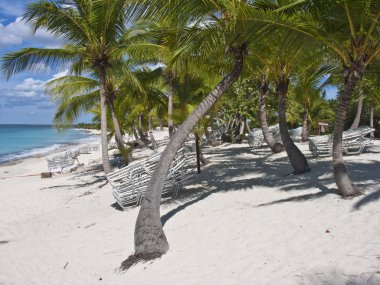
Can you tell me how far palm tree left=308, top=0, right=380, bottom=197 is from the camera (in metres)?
5.58

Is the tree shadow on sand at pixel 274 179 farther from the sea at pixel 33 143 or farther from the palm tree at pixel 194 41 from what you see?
the sea at pixel 33 143

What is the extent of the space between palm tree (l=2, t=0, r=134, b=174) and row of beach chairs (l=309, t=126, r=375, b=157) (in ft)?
21.2

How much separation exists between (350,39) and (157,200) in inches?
163

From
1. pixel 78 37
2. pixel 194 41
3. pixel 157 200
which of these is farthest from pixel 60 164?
pixel 157 200

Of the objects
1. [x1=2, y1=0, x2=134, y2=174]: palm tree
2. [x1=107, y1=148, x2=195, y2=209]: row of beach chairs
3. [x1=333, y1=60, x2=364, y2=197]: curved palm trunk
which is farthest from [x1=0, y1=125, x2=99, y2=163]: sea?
[x1=333, y1=60, x2=364, y2=197]: curved palm trunk

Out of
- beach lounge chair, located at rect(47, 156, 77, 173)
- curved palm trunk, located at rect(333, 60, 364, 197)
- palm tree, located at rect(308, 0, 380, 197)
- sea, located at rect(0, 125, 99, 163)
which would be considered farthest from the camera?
sea, located at rect(0, 125, 99, 163)

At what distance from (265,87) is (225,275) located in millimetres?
10284

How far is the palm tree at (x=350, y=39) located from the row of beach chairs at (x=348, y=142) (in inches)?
193

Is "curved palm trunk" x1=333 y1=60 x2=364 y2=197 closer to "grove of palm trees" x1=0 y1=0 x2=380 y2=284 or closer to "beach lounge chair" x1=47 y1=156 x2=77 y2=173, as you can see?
"grove of palm trees" x1=0 y1=0 x2=380 y2=284

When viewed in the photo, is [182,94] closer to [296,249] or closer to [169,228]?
[169,228]

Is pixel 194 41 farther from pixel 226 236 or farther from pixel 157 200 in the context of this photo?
pixel 226 236

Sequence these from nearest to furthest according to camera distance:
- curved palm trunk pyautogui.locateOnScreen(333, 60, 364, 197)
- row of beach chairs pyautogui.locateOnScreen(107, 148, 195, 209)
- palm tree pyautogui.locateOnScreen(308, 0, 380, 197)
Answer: palm tree pyautogui.locateOnScreen(308, 0, 380, 197), curved palm trunk pyautogui.locateOnScreen(333, 60, 364, 197), row of beach chairs pyautogui.locateOnScreen(107, 148, 195, 209)

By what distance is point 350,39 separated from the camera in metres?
6.14

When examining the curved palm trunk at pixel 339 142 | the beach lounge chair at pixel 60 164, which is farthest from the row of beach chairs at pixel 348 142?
the beach lounge chair at pixel 60 164
